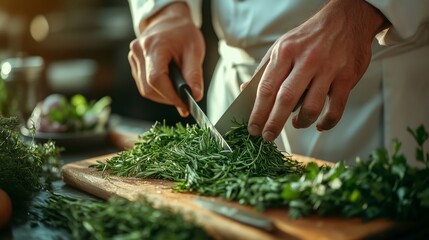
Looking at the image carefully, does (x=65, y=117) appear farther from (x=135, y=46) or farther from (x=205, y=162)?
(x=205, y=162)

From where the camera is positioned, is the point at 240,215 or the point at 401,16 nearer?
the point at 240,215

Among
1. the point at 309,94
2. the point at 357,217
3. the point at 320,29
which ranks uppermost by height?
the point at 320,29

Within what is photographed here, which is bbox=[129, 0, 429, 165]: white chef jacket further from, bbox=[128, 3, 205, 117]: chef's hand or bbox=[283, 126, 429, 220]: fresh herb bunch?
bbox=[283, 126, 429, 220]: fresh herb bunch

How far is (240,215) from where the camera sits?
1247 mm

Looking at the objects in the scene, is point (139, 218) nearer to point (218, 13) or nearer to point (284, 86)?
point (284, 86)

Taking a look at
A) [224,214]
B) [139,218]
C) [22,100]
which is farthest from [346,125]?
[22,100]

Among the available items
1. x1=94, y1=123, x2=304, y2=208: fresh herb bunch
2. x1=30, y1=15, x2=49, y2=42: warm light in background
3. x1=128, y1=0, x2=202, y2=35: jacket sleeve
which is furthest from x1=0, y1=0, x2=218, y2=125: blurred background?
x1=94, y1=123, x2=304, y2=208: fresh herb bunch

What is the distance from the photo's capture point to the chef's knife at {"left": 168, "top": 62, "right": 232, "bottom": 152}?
65.8 inches

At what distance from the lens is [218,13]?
2336 millimetres

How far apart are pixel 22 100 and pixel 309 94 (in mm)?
1410

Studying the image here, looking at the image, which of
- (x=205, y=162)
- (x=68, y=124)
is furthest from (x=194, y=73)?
(x=68, y=124)

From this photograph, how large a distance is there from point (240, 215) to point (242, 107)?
1.58 ft

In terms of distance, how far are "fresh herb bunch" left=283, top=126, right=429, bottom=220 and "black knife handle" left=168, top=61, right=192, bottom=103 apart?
2.24 feet

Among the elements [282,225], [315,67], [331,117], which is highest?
[315,67]
